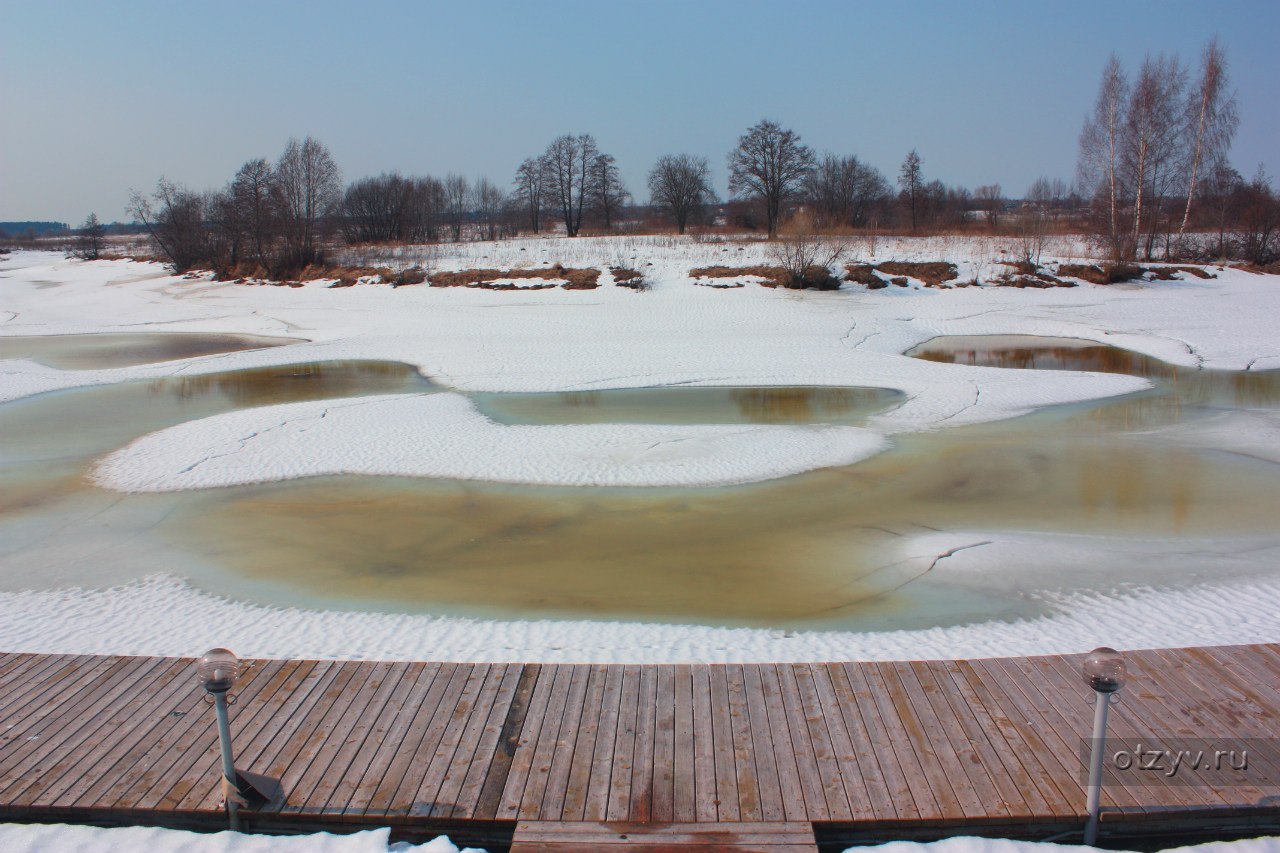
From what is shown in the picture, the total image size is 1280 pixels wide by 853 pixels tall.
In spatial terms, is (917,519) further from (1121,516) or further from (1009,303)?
(1009,303)

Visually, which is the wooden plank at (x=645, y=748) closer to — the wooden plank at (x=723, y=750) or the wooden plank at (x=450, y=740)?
the wooden plank at (x=723, y=750)

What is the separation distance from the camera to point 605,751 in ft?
16.8

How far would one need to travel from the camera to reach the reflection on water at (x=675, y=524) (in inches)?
321

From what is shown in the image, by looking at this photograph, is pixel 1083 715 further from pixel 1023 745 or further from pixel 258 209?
pixel 258 209

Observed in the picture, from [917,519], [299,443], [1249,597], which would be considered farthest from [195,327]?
[1249,597]

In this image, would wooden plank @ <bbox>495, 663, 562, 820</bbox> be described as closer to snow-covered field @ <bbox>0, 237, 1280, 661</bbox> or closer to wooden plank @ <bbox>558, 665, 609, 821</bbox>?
wooden plank @ <bbox>558, 665, 609, 821</bbox>

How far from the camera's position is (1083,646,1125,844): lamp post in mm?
4027

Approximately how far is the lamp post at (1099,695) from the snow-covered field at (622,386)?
2.18m

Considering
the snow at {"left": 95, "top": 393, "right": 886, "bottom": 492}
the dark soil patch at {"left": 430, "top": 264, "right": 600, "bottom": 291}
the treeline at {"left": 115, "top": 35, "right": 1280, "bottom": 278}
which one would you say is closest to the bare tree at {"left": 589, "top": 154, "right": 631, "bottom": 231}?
the treeline at {"left": 115, "top": 35, "right": 1280, "bottom": 278}

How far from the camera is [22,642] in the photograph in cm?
718

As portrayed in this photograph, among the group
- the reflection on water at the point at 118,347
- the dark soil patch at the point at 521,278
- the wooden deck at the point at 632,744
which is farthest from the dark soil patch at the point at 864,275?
the wooden deck at the point at 632,744

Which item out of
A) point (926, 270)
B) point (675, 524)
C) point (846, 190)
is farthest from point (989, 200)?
point (675, 524)

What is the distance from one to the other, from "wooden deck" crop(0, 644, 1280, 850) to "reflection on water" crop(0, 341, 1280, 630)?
179cm

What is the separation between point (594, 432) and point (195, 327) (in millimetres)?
23051
